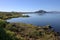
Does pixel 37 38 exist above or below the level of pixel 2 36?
below

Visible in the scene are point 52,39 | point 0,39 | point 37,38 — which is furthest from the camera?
point 37,38

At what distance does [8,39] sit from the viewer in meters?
15.6

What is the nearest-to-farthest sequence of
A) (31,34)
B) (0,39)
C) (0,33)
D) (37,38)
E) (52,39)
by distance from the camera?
(0,39) < (0,33) < (52,39) < (37,38) < (31,34)

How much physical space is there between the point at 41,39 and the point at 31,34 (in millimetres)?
2915

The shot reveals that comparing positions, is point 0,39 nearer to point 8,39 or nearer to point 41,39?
point 8,39

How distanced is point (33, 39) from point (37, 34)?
2948mm

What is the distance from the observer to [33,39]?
1962 cm

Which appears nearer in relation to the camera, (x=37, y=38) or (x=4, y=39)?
(x=4, y=39)

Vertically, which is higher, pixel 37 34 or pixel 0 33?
pixel 0 33

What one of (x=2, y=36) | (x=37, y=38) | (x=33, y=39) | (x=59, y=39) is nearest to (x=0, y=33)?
(x=2, y=36)

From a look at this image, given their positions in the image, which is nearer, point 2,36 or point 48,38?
point 2,36

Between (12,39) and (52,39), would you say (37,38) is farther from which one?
(12,39)

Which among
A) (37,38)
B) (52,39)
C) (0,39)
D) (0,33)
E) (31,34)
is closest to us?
(0,39)

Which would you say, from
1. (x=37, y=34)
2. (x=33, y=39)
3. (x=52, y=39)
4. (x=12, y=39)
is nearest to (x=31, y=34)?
(x=37, y=34)
